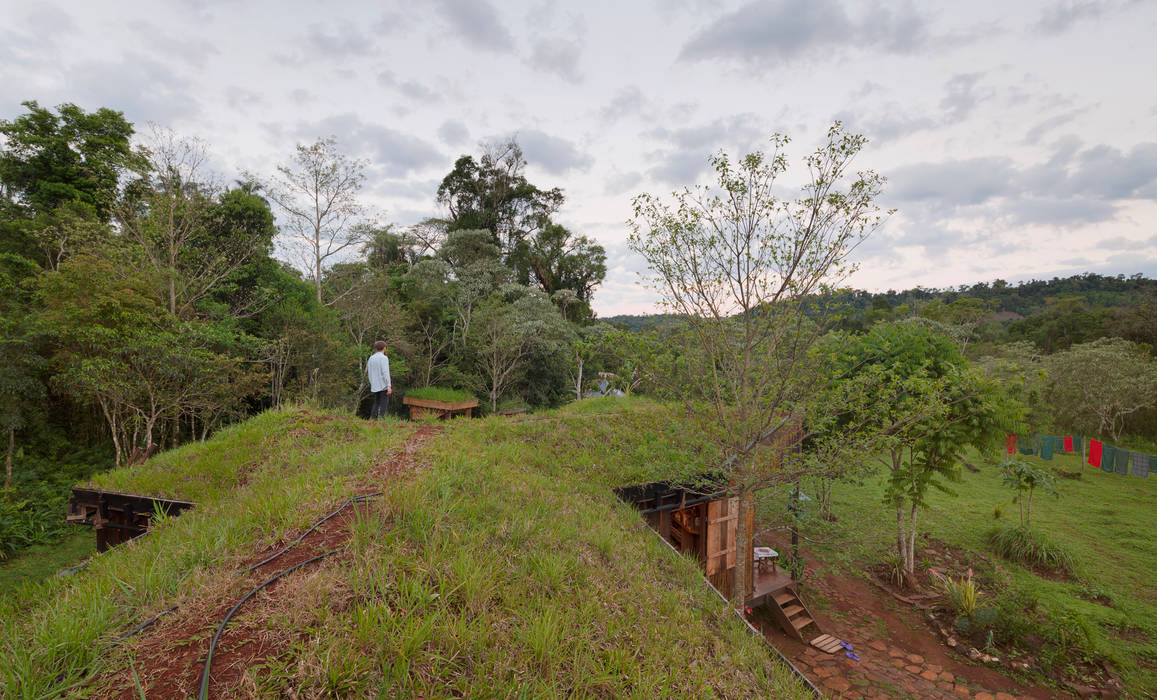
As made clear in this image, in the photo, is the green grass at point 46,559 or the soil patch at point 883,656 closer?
the soil patch at point 883,656

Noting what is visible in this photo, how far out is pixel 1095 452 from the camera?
17828 mm

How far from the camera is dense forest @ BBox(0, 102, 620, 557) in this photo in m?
9.51

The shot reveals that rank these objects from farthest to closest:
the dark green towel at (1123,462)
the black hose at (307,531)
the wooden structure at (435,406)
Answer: the dark green towel at (1123,462) < the wooden structure at (435,406) < the black hose at (307,531)

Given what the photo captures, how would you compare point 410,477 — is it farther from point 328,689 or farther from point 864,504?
point 864,504

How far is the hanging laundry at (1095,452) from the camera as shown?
Result: 58.1 feet

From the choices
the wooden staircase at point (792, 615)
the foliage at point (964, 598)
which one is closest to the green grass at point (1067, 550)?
the foliage at point (964, 598)

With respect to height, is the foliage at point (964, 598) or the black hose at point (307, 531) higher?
the black hose at point (307, 531)

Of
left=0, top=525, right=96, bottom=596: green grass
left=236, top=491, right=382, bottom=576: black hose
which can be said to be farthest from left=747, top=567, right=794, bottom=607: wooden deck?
left=0, top=525, right=96, bottom=596: green grass

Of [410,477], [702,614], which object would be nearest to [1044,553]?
[702,614]

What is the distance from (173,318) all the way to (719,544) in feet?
43.0

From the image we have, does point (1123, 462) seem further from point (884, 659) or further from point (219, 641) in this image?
point (219, 641)

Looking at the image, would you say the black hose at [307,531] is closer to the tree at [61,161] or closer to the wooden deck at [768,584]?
the wooden deck at [768,584]

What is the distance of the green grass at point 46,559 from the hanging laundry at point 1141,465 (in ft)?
103

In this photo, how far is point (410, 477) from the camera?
456 centimetres
